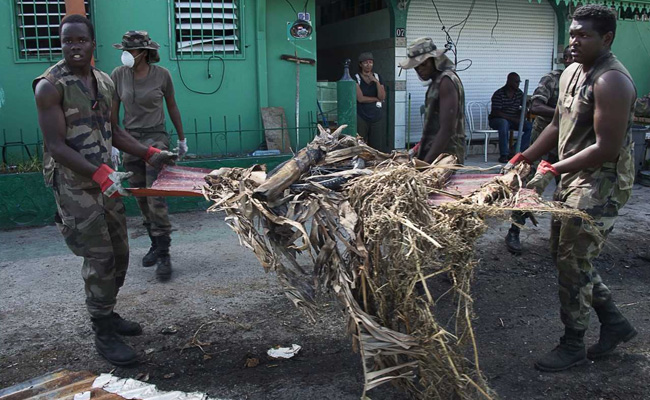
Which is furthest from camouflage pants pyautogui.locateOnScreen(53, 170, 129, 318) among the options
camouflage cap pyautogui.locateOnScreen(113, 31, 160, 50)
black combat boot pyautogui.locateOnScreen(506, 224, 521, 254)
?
black combat boot pyautogui.locateOnScreen(506, 224, 521, 254)

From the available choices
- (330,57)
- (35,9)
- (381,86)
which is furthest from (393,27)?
(35,9)

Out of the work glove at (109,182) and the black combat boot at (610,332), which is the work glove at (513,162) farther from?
the work glove at (109,182)

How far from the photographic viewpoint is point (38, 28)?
707cm

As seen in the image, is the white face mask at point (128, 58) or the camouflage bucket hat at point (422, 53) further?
the white face mask at point (128, 58)

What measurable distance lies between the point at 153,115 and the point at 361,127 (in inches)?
191

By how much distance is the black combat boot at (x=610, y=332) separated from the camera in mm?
3545

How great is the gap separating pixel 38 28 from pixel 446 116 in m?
5.34

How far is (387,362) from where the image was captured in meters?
2.78

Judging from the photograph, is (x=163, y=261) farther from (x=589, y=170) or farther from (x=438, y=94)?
(x=589, y=170)

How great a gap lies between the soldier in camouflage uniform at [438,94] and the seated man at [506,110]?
18.4 ft

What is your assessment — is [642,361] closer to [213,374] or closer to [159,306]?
[213,374]

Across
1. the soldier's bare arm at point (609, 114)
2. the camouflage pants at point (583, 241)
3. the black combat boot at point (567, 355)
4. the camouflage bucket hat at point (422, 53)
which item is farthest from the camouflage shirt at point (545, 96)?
the black combat boot at point (567, 355)

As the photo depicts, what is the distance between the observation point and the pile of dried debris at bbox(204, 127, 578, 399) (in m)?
2.55

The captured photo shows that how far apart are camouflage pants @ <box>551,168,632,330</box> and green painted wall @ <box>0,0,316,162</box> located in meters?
5.16
